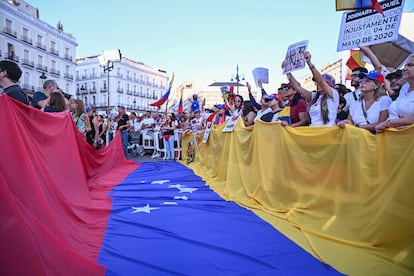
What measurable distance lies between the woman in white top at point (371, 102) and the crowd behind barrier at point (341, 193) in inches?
21.7

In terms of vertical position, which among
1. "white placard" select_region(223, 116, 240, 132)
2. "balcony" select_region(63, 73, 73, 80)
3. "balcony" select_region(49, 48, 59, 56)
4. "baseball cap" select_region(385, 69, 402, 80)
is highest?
"balcony" select_region(49, 48, 59, 56)

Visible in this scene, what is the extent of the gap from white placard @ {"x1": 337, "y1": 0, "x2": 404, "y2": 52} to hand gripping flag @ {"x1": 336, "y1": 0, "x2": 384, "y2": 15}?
124mm

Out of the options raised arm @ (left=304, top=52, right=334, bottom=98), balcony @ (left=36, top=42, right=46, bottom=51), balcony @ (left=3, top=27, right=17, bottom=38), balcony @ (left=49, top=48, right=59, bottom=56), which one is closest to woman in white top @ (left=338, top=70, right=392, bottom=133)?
raised arm @ (left=304, top=52, right=334, bottom=98)

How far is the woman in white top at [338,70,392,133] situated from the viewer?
3540 mm

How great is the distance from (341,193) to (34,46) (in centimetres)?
5863

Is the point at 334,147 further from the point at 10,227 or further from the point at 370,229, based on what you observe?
the point at 10,227

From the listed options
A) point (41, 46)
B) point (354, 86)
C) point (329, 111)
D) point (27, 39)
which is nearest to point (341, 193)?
point (329, 111)

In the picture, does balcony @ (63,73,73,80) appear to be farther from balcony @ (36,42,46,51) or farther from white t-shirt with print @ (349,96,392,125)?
white t-shirt with print @ (349,96,392,125)

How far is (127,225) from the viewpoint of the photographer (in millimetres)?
3715

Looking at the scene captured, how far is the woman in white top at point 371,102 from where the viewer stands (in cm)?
354

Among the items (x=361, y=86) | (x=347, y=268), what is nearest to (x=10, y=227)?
(x=347, y=268)

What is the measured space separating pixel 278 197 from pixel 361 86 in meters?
1.94

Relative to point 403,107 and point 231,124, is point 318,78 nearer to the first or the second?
point 403,107

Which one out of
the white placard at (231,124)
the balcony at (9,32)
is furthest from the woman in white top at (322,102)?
the balcony at (9,32)
